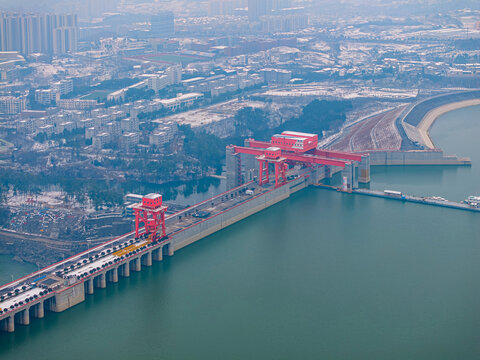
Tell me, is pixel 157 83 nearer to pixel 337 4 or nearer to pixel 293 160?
pixel 293 160

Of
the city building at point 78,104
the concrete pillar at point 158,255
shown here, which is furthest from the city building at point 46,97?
the concrete pillar at point 158,255

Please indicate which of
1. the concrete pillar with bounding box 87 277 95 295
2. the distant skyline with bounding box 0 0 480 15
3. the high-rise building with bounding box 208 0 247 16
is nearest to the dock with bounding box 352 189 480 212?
the concrete pillar with bounding box 87 277 95 295

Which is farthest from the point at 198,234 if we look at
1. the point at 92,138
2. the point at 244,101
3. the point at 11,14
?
the point at 11,14

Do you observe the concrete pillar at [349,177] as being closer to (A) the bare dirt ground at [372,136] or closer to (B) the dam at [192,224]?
(B) the dam at [192,224]

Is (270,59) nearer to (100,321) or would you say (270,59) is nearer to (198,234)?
(198,234)

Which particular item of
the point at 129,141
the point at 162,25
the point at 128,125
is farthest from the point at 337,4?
the point at 129,141

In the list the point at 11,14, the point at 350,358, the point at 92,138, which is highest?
the point at 11,14

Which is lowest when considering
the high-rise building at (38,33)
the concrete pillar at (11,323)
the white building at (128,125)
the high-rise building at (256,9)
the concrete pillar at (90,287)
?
the concrete pillar at (11,323)
